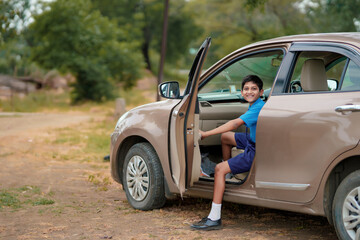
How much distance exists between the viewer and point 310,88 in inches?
183

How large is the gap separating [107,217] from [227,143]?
4.77 ft

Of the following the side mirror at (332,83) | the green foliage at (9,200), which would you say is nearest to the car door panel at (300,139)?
the side mirror at (332,83)

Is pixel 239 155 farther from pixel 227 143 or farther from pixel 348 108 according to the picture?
pixel 348 108

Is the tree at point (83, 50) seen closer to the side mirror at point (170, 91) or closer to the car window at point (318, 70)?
the side mirror at point (170, 91)

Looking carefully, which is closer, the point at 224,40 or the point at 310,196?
the point at 310,196

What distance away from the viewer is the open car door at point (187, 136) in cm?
517

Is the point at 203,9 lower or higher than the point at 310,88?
higher

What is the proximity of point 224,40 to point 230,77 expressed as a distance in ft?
106

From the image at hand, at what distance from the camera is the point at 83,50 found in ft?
89.5

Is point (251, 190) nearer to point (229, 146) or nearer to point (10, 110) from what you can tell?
point (229, 146)

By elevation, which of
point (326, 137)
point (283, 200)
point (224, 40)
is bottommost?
point (283, 200)

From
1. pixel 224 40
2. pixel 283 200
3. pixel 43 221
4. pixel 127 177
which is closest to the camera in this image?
pixel 283 200

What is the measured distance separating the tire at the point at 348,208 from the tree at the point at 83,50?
2280cm

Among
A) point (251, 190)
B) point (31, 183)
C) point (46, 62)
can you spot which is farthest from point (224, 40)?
point (251, 190)
